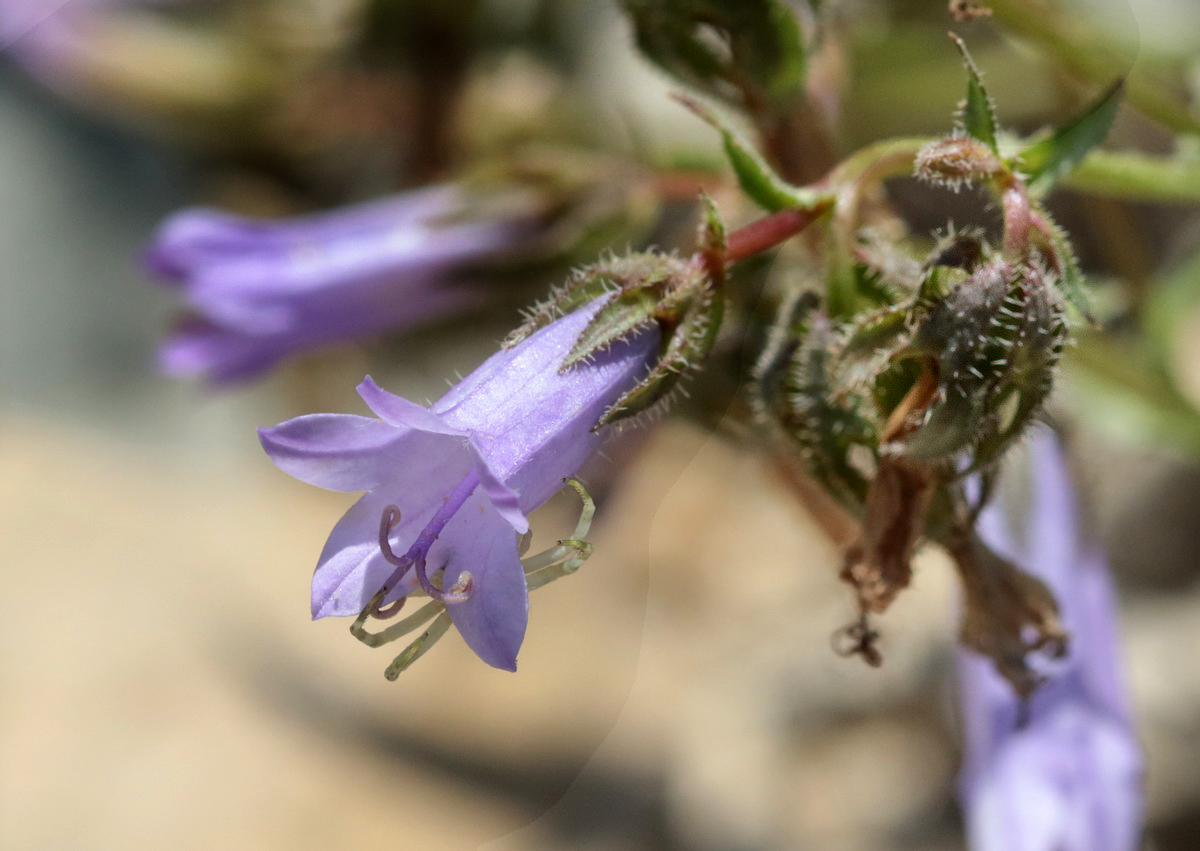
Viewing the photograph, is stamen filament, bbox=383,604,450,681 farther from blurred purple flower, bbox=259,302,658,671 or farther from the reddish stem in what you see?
the reddish stem

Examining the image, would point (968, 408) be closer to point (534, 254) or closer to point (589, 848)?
point (534, 254)

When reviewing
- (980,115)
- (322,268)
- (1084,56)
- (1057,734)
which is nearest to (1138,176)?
(1084,56)

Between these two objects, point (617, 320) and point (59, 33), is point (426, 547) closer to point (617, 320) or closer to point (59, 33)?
point (617, 320)

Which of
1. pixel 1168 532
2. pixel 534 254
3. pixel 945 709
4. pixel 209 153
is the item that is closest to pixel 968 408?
pixel 534 254

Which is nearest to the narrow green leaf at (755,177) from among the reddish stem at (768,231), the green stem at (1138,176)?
the reddish stem at (768,231)

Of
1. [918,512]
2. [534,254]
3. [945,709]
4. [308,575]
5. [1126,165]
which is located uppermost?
[1126,165]
